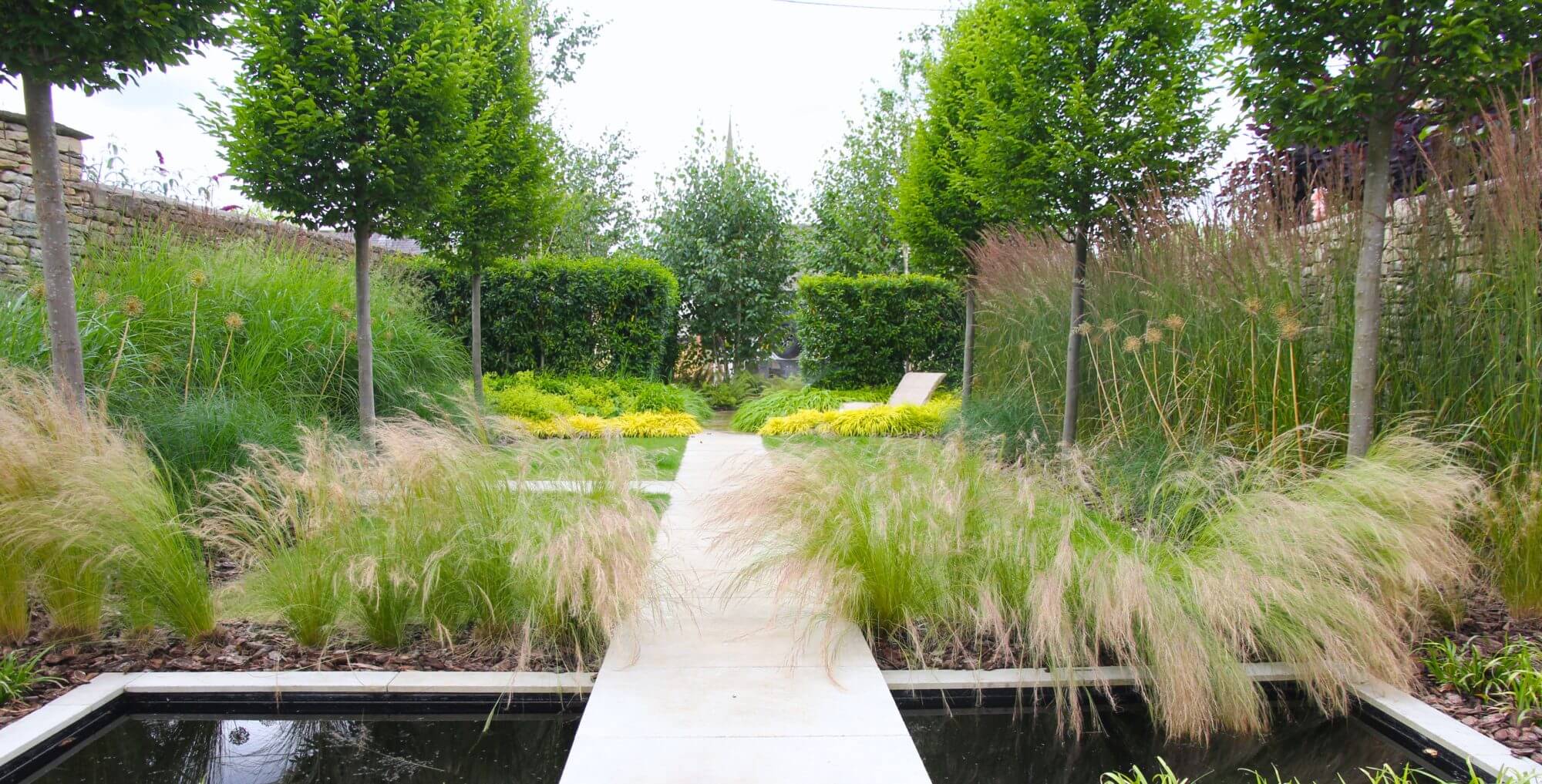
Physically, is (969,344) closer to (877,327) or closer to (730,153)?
(877,327)

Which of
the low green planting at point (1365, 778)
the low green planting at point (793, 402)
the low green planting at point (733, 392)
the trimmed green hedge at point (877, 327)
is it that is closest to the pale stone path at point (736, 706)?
the low green planting at point (1365, 778)

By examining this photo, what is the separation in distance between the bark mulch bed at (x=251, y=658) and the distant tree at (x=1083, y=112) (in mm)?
3564

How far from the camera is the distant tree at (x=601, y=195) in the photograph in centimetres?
1706

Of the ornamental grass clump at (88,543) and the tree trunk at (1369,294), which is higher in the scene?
the tree trunk at (1369,294)

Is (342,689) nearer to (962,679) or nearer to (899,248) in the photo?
(962,679)

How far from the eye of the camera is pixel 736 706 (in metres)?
2.52

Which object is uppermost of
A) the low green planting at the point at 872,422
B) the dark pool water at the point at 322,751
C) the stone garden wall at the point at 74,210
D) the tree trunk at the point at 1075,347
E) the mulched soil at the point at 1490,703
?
the stone garden wall at the point at 74,210

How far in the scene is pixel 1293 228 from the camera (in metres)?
4.45

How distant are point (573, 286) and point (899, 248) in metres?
6.24

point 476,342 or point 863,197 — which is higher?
point 863,197

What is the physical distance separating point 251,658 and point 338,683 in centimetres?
47

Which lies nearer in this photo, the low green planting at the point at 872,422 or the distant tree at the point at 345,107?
the distant tree at the point at 345,107

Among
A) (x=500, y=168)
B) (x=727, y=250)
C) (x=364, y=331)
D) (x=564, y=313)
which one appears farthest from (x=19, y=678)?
(x=727, y=250)

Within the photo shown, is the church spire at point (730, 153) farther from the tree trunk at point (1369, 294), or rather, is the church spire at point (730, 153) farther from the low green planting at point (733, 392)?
the tree trunk at point (1369, 294)
